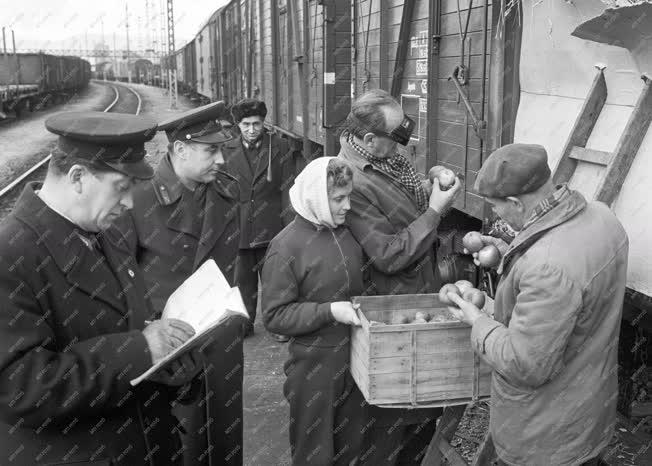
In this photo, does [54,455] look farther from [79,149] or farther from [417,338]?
[417,338]

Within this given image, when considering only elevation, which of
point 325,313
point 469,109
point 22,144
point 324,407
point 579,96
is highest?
point 579,96

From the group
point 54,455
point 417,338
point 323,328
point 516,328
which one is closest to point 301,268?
point 323,328

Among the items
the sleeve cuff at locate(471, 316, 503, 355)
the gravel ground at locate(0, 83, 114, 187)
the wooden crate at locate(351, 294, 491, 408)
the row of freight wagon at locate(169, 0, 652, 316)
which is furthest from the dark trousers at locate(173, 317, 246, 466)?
the gravel ground at locate(0, 83, 114, 187)

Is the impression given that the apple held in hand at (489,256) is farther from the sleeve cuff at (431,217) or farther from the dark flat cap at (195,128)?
the dark flat cap at (195,128)

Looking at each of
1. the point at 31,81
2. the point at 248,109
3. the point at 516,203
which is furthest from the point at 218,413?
the point at 31,81

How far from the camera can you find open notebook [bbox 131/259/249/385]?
2.08m

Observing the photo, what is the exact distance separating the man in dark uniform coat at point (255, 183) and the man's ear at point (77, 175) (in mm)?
3602

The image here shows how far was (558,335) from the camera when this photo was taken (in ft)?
6.95

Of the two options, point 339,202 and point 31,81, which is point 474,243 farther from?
point 31,81

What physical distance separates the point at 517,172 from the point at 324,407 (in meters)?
1.37

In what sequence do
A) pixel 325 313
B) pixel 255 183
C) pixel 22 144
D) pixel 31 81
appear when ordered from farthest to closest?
pixel 31 81 → pixel 22 144 → pixel 255 183 → pixel 325 313

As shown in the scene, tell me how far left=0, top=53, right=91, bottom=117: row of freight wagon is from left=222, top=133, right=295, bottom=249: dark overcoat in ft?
72.1

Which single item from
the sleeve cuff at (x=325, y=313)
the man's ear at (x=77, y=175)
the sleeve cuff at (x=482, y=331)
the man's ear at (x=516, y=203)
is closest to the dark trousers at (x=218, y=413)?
the sleeve cuff at (x=325, y=313)

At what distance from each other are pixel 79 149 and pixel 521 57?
242cm
